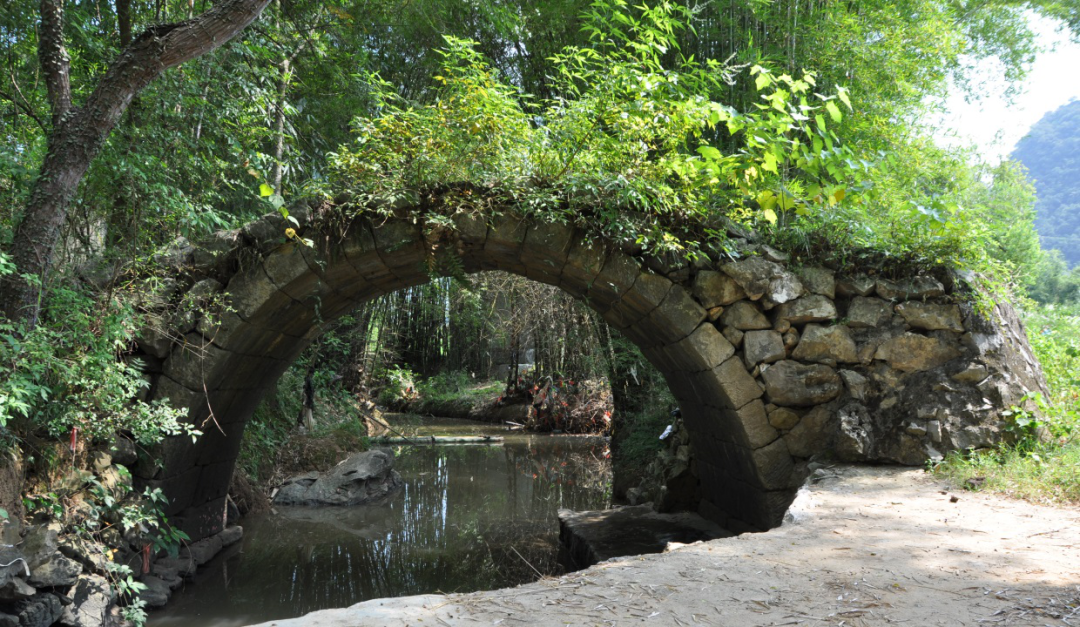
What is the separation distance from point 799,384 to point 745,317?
0.58m

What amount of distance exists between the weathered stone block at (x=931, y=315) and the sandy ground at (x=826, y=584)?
160 cm

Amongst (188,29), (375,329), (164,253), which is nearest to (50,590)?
(164,253)

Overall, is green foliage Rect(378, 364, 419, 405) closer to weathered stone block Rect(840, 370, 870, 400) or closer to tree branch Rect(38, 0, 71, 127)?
weathered stone block Rect(840, 370, 870, 400)

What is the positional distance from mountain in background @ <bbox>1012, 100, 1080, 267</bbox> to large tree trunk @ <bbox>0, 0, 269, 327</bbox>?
145ft

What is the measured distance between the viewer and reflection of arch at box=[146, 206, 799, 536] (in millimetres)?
4656

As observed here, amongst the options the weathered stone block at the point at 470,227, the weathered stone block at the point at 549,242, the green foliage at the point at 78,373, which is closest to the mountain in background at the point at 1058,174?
the weathered stone block at the point at 549,242

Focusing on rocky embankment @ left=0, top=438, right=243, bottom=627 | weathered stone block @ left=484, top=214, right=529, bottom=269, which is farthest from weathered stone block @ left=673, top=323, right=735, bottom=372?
rocky embankment @ left=0, top=438, right=243, bottom=627

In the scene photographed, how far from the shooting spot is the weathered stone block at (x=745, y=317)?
15.6 feet

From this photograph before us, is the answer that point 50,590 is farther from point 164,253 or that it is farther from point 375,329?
point 375,329

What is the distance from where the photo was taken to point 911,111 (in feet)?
21.2

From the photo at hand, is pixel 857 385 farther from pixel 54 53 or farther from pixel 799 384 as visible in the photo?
pixel 54 53

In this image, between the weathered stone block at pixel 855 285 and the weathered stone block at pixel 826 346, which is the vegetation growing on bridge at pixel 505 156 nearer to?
the weathered stone block at pixel 855 285

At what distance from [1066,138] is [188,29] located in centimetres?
6622

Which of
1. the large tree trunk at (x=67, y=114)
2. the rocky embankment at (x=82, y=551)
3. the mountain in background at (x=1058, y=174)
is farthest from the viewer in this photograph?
the mountain in background at (x=1058, y=174)
